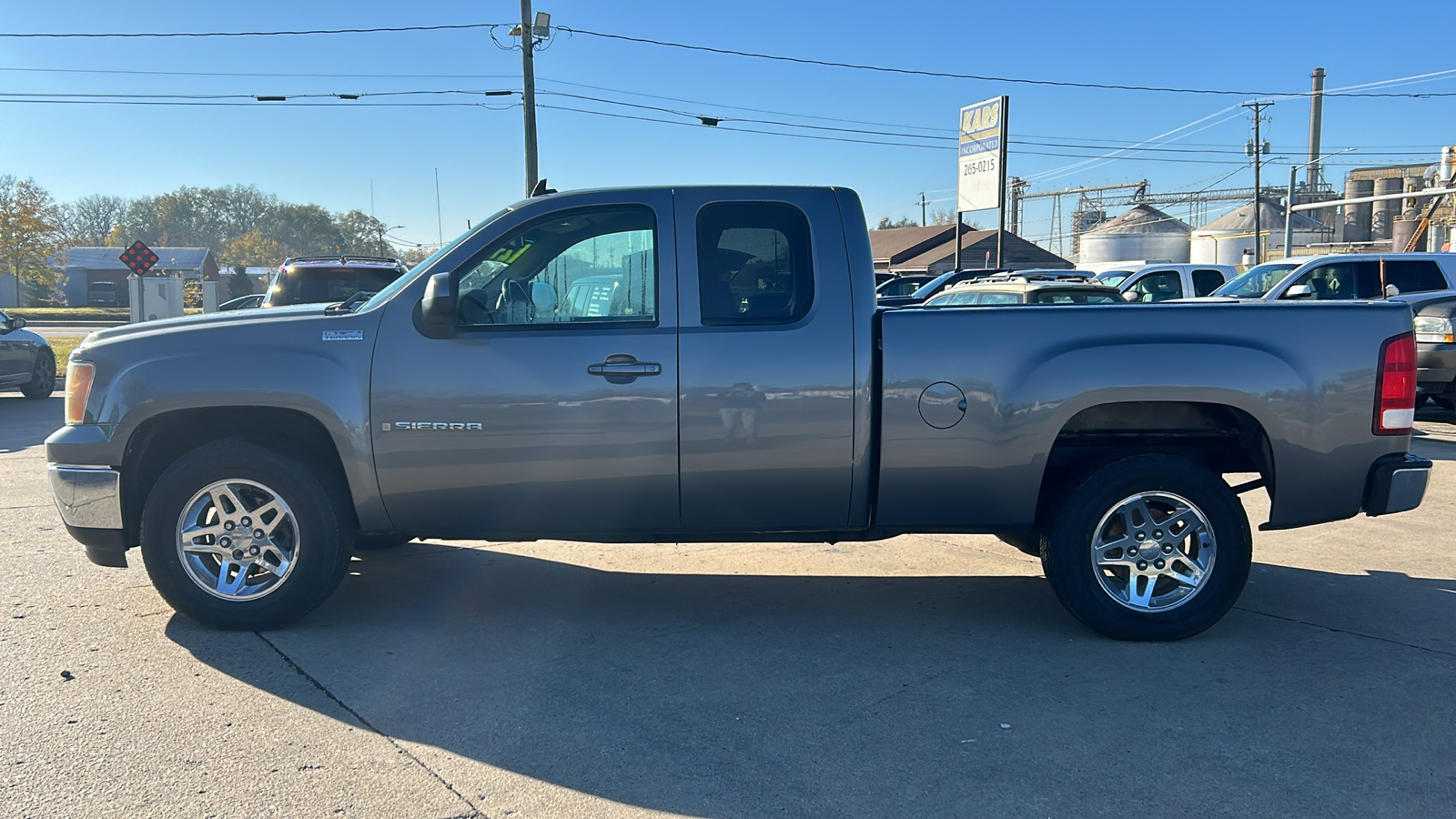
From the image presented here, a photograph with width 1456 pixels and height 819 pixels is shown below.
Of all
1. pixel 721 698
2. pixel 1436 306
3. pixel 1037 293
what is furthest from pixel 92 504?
pixel 1436 306

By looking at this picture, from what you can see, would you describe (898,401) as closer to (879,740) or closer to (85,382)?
(879,740)

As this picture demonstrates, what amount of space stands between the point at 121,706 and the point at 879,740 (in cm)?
285

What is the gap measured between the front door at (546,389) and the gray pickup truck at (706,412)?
1cm

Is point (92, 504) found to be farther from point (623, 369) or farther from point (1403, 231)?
point (1403, 231)

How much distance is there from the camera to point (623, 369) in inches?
174

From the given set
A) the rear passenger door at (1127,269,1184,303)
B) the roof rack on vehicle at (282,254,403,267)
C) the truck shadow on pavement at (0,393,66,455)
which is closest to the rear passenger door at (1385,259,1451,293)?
the rear passenger door at (1127,269,1184,303)

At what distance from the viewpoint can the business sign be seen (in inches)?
1258

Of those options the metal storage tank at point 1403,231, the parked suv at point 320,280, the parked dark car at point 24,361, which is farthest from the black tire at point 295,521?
the metal storage tank at point 1403,231

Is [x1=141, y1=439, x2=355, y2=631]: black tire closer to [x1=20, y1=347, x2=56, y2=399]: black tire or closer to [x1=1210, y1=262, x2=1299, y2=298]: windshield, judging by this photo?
[x1=20, y1=347, x2=56, y2=399]: black tire

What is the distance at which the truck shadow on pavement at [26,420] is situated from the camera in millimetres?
10664

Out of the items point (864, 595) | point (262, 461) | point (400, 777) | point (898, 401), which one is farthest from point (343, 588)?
point (898, 401)

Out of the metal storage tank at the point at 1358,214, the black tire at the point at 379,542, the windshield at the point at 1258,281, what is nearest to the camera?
the black tire at the point at 379,542

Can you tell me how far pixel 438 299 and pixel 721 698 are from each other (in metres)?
2.04

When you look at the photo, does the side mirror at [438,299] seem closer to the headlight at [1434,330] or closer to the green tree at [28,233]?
the headlight at [1434,330]
